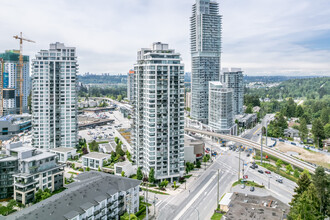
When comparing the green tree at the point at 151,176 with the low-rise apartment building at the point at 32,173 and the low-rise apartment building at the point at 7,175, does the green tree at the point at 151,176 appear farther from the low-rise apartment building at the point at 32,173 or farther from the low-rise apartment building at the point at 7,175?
the low-rise apartment building at the point at 7,175

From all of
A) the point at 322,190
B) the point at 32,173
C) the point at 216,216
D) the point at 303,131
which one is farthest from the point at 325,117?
the point at 32,173

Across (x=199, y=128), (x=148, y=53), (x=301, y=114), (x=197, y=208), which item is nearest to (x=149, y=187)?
(x=197, y=208)

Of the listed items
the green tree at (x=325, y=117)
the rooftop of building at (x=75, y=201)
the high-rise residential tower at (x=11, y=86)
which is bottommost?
the rooftop of building at (x=75, y=201)

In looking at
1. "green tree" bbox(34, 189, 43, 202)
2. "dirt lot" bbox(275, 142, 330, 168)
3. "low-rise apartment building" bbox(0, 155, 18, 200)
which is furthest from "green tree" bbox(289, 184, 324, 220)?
"low-rise apartment building" bbox(0, 155, 18, 200)

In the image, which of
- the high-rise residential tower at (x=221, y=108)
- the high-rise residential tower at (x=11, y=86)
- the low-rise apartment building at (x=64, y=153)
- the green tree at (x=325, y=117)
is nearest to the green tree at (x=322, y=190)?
the high-rise residential tower at (x=221, y=108)

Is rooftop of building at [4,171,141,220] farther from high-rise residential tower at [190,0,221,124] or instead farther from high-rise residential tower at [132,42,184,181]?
high-rise residential tower at [190,0,221,124]
